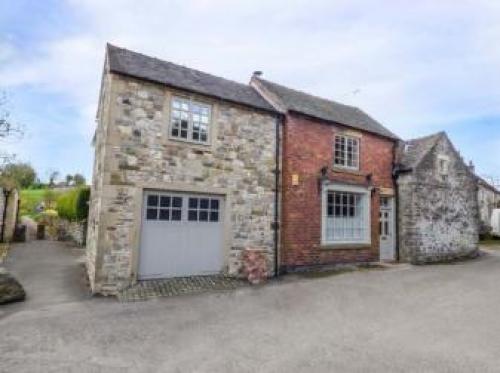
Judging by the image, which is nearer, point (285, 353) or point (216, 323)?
point (285, 353)

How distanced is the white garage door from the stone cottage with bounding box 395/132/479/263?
8.59 metres

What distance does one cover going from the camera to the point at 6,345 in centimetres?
576

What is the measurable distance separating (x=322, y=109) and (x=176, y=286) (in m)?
9.24

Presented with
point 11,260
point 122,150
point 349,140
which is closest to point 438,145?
point 349,140

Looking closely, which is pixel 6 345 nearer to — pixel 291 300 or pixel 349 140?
pixel 291 300

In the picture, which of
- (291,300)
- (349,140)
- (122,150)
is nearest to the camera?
(291,300)

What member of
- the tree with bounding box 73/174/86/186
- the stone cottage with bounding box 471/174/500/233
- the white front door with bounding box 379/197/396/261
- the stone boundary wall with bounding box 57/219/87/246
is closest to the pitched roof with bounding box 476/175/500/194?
the stone cottage with bounding box 471/174/500/233

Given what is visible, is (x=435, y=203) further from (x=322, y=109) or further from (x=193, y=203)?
(x=193, y=203)

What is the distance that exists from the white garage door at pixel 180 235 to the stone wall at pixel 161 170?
0.29m

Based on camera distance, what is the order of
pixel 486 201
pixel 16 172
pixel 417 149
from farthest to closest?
pixel 486 201 → pixel 16 172 → pixel 417 149

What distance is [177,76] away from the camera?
11.2m

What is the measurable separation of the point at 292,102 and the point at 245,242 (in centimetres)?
575

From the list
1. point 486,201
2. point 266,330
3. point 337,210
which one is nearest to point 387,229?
point 337,210

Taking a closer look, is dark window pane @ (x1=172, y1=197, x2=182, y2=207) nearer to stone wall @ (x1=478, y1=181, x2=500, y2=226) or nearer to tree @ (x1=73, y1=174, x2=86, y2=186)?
stone wall @ (x1=478, y1=181, x2=500, y2=226)
